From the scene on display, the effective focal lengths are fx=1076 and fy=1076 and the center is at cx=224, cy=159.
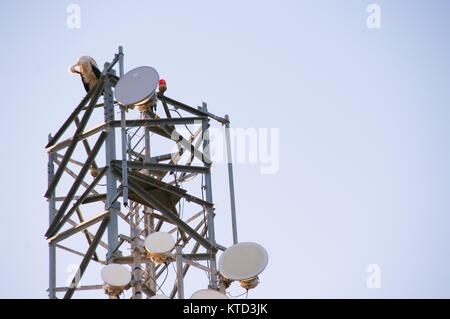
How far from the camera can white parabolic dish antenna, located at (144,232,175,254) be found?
2459 centimetres

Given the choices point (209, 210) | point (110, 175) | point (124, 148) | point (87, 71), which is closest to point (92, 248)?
point (110, 175)

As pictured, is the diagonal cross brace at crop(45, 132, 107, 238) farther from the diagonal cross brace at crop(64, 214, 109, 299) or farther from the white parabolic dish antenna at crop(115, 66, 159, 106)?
the diagonal cross brace at crop(64, 214, 109, 299)

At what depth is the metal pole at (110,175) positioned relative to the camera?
24.5 meters

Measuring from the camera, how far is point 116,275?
2283 centimetres

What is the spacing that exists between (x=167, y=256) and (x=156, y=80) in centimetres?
428

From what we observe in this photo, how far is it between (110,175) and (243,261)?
4.01 meters

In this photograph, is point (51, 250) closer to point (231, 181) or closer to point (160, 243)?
point (160, 243)

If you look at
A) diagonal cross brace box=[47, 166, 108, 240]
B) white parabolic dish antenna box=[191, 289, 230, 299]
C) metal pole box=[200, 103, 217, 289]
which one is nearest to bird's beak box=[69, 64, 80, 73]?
metal pole box=[200, 103, 217, 289]

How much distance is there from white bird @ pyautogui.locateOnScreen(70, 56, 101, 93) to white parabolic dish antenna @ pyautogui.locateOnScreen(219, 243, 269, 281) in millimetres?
6741
